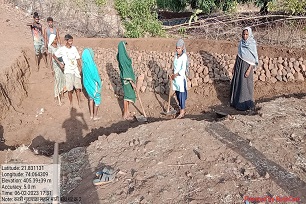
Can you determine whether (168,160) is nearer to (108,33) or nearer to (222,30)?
(222,30)

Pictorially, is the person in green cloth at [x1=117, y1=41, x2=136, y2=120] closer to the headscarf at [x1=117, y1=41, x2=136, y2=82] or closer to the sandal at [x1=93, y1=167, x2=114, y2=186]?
the headscarf at [x1=117, y1=41, x2=136, y2=82]

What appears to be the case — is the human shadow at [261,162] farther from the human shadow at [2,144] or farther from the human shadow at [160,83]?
the human shadow at [2,144]

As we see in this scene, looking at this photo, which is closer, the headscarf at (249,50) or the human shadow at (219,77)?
the headscarf at (249,50)

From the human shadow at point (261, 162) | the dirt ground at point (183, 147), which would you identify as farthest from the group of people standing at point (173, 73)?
the human shadow at point (261, 162)

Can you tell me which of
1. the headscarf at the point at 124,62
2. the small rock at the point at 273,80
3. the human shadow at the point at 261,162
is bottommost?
the human shadow at the point at 261,162

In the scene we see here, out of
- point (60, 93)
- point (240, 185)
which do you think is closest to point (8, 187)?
point (240, 185)

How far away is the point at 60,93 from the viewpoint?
686 cm

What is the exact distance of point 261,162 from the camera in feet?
10.7

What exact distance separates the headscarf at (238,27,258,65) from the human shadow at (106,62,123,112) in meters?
2.92

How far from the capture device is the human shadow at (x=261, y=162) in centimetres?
284

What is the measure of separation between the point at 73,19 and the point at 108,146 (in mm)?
10119
